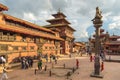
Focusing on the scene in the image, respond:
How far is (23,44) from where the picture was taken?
88.6 ft

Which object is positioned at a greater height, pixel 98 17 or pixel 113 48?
pixel 98 17

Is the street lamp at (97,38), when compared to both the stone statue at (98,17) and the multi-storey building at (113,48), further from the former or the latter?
the multi-storey building at (113,48)

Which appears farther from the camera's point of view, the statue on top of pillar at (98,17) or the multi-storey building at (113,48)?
the multi-storey building at (113,48)

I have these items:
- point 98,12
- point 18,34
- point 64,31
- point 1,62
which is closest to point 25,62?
point 1,62

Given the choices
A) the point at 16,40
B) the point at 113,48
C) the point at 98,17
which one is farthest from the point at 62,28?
the point at 98,17

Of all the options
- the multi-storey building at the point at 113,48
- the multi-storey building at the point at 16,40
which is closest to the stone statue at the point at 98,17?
the multi-storey building at the point at 16,40

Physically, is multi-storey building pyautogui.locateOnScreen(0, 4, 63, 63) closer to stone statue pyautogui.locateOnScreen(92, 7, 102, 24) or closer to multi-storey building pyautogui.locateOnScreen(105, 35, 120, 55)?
stone statue pyautogui.locateOnScreen(92, 7, 102, 24)

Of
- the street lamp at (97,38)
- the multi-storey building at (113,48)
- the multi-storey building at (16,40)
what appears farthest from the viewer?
the multi-storey building at (113,48)

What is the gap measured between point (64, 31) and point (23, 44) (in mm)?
30408

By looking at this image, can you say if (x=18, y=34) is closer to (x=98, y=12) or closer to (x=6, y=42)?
(x=6, y=42)

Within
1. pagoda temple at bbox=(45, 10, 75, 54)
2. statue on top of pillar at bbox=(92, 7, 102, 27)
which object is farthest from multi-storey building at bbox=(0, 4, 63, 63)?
pagoda temple at bbox=(45, 10, 75, 54)

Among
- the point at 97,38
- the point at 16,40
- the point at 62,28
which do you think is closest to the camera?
the point at 97,38

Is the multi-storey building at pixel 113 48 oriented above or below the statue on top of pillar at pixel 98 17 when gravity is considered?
below

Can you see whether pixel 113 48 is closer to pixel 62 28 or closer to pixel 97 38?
pixel 62 28
